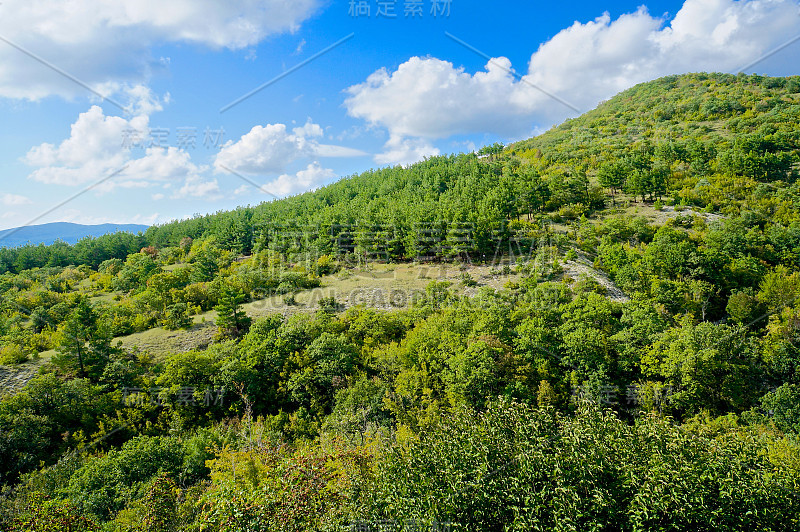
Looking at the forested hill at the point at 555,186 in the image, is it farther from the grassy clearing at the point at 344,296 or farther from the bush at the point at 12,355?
the bush at the point at 12,355

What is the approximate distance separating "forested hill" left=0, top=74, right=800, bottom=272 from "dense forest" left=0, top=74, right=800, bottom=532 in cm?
58

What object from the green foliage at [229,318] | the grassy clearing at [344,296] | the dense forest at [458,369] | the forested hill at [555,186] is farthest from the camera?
the forested hill at [555,186]

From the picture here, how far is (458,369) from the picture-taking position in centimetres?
2572

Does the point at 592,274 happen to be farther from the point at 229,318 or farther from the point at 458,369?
the point at 229,318

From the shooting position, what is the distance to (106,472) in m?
20.4

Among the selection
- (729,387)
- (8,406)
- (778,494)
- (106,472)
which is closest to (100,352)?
(8,406)

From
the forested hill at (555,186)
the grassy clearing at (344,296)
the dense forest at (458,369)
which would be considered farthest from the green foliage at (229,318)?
the forested hill at (555,186)

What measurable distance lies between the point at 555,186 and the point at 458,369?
48.1m

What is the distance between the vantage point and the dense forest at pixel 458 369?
1281cm

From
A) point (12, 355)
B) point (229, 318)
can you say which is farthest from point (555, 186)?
point (12, 355)

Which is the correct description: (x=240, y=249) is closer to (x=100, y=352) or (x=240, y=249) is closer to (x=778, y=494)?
(x=100, y=352)

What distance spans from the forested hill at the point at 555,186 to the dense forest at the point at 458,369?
58 cm

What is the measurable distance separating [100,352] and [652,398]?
47.5 meters

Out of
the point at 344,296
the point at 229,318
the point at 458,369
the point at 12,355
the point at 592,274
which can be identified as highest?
the point at 592,274
